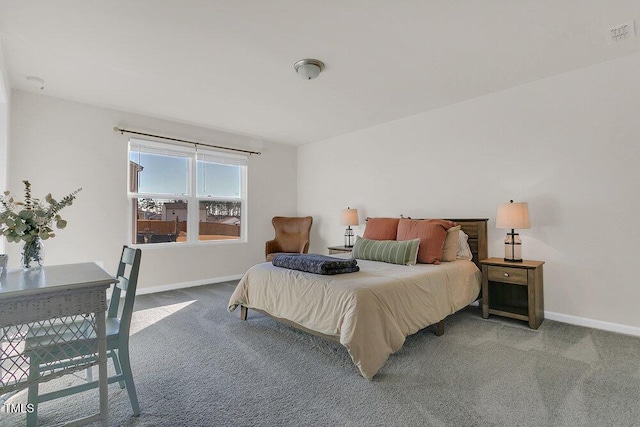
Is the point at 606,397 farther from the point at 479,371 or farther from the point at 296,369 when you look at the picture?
the point at 296,369

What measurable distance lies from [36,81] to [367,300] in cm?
392

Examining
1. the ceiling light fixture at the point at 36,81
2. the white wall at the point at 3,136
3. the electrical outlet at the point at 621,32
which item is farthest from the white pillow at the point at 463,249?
the ceiling light fixture at the point at 36,81

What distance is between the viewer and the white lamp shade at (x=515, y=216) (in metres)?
2.97

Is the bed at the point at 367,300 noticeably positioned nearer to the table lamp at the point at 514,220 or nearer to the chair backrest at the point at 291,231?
the table lamp at the point at 514,220

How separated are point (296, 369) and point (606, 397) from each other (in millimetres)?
1897

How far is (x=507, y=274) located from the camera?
9.95 ft

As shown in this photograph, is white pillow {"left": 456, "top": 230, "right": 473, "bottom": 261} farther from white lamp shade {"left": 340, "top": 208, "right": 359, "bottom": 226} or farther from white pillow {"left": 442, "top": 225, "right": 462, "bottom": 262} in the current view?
white lamp shade {"left": 340, "top": 208, "right": 359, "bottom": 226}

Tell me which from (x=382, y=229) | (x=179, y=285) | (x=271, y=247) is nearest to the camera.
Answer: (x=382, y=229)

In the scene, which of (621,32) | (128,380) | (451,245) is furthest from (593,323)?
(128,380)

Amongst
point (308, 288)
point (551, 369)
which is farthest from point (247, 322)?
point (551, 369)

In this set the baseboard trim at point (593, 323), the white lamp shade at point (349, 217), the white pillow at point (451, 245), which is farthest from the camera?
the white lamp shade at point (349, 217)

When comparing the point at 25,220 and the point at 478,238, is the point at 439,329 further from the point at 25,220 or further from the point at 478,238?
the point at 25,220

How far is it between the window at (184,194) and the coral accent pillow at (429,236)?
2.96 m

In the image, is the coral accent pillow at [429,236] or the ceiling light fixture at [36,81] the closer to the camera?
the ceiling light fixture at [36,81]
